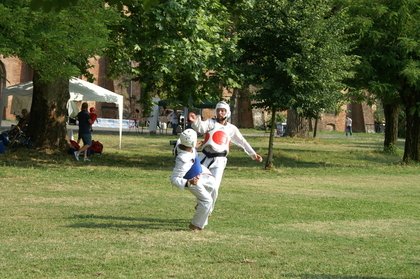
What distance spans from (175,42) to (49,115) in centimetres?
528

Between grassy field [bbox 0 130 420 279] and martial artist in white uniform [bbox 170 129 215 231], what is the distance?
0.26 metres

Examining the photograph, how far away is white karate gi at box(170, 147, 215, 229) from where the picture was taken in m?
12.2

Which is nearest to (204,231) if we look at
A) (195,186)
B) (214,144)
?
(195,186)

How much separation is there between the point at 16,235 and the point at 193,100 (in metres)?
18.6

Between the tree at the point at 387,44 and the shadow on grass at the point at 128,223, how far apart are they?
57.0 feet

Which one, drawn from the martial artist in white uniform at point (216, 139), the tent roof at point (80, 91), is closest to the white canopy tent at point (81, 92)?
the tent roof at point (80, 91)

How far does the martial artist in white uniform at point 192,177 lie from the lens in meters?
12.2

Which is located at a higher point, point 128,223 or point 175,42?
point 175,42

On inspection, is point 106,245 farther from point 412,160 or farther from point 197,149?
point 412,160

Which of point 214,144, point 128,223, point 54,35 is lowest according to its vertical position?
point 128,223

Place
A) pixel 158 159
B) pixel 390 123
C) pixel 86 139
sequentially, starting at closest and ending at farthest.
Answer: pixel 86 139 → pixel 158 159 → pixel 390 123

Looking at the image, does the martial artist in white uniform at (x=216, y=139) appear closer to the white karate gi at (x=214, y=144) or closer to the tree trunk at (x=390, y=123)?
the white karate gi at (x=214, y=144)

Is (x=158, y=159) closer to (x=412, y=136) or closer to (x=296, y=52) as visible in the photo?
(x=296, y=52)

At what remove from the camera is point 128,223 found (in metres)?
13.1
